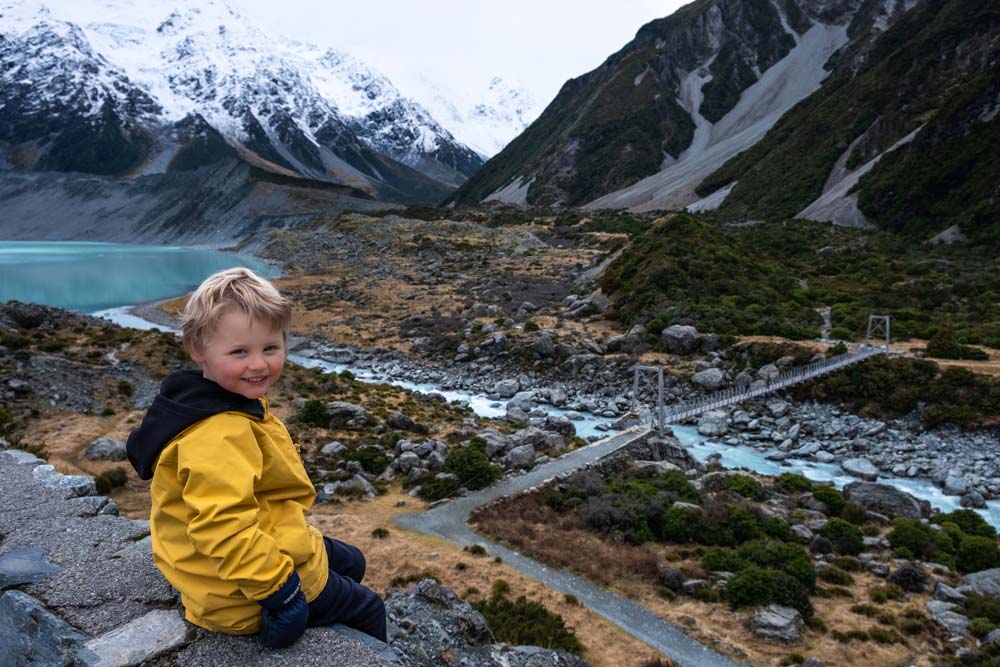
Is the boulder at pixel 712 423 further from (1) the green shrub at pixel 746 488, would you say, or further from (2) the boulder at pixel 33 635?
(2) the boulder at pixel 33 635

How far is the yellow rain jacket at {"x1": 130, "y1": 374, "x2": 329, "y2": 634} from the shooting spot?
3182 millimetres

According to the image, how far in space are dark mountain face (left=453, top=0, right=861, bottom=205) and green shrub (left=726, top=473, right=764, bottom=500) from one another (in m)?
126

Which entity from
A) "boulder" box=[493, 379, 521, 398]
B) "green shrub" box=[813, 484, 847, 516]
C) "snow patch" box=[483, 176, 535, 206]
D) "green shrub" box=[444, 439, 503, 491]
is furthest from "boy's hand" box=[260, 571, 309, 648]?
"snow patch" box=[483, 176, 535, 206]

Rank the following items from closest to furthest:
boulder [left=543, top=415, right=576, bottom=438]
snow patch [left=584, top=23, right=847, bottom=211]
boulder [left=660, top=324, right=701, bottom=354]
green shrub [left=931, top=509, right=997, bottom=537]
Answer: green shrub [left=931, top=509, right=997, bottom=537]
boulder [left=543, top=415, right=576, bottom=438]
boulder [left=660, top=324, right=701, bottom=354]
snow patch [left=584, top=23, right=847, bottom=211]

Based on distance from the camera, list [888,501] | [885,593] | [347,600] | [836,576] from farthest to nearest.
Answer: [888,501]
[836,576]
[885,593]
[347,600]

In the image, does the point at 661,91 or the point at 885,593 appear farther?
the point at 661,91

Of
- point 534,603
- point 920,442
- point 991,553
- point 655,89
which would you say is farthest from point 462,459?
point 655,89

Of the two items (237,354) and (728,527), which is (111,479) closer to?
(237,354)

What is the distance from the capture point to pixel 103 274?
87812 mm

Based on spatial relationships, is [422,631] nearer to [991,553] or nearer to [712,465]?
[991,553]

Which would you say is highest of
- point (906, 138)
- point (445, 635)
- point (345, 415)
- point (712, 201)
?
point (906, 138)

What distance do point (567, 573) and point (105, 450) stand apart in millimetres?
13544

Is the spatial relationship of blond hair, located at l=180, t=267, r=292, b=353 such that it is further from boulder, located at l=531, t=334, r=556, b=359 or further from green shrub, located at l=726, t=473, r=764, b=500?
Result: boulder, located at l=531, t=334, r=556, b=359

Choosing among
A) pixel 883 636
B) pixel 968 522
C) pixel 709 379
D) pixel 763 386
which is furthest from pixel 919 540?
pixel 709 379
